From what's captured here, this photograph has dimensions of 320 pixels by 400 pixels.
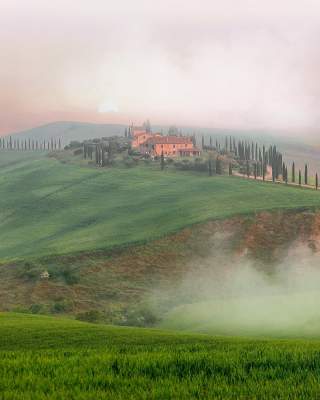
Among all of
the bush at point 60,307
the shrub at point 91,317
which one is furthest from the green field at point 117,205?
the shrub at point 91,317

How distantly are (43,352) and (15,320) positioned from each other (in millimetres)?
17523

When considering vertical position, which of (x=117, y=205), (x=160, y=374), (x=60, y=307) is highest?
(x=160, y=374)

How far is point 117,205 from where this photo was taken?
152375mm

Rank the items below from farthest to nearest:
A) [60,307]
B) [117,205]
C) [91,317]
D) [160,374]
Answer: [117,205] < [60,307] < [91,317] < [160,374]

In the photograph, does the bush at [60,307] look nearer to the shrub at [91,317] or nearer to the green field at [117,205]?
the shrub at [91,317]

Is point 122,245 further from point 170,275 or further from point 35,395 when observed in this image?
point 35,395

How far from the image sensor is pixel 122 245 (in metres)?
106

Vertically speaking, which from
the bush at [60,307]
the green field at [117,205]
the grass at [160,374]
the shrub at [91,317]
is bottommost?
the bush at [60,307]

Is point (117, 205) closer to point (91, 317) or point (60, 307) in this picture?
point (60, 307)

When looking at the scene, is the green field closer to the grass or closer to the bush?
the bush

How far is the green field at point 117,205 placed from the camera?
11912 cm

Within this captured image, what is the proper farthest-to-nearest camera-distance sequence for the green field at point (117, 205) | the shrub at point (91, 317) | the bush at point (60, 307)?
the green field at point (117, 205), the bush at point (60, 307), the shrub at point (91, 317)

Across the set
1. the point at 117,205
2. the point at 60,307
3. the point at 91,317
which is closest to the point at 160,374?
the point at 91,317

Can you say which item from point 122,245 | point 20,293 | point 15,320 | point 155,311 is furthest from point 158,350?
point 122,245
